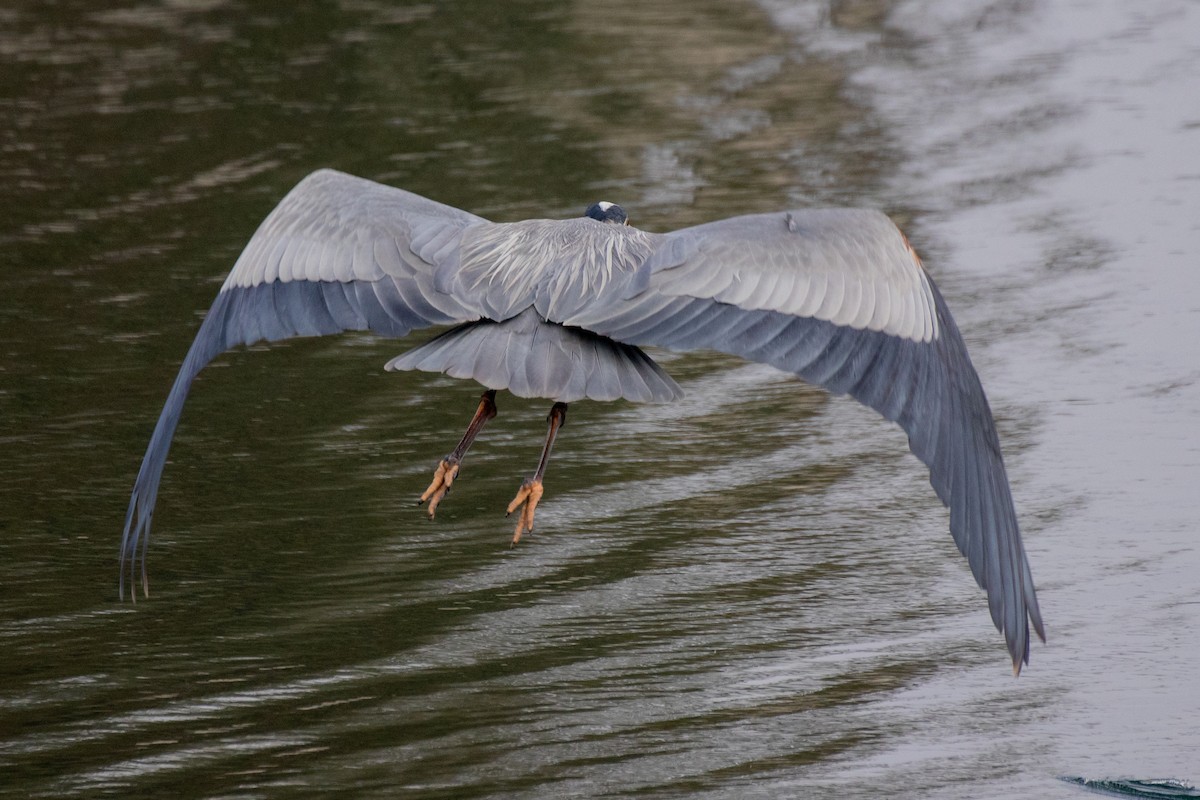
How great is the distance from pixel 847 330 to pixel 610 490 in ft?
Result: 6.43

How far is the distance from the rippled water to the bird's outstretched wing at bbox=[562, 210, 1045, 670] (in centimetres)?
52

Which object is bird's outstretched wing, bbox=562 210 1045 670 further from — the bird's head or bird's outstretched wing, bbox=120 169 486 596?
the bird's head

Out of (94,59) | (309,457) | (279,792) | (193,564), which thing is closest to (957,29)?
(94,59)

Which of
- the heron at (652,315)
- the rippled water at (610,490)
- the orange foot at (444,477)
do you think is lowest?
the rippled water at (610,490)

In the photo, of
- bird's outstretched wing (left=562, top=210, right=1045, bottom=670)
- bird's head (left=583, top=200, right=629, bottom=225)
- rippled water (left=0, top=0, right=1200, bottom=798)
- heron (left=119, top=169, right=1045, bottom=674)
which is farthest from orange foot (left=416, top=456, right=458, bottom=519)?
bird's head (left=583, top=200, right=629, bottom=225)

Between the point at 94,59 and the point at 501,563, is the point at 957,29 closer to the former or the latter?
the point at 94,59

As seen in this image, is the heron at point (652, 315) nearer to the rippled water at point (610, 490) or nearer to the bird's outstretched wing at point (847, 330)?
the bird's outstretched wing at point (847, 330)

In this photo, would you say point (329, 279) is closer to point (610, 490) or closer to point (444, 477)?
point (444, 477)

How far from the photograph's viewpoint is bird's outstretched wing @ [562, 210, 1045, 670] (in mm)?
5199

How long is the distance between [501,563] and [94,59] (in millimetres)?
8771

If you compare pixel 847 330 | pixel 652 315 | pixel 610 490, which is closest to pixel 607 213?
pixel 652 315

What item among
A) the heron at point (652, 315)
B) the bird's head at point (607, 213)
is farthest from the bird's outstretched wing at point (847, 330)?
the bird's head at point (607, 213)

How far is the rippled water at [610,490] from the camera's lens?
211 inches

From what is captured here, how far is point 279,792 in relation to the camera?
5094 millimetres
